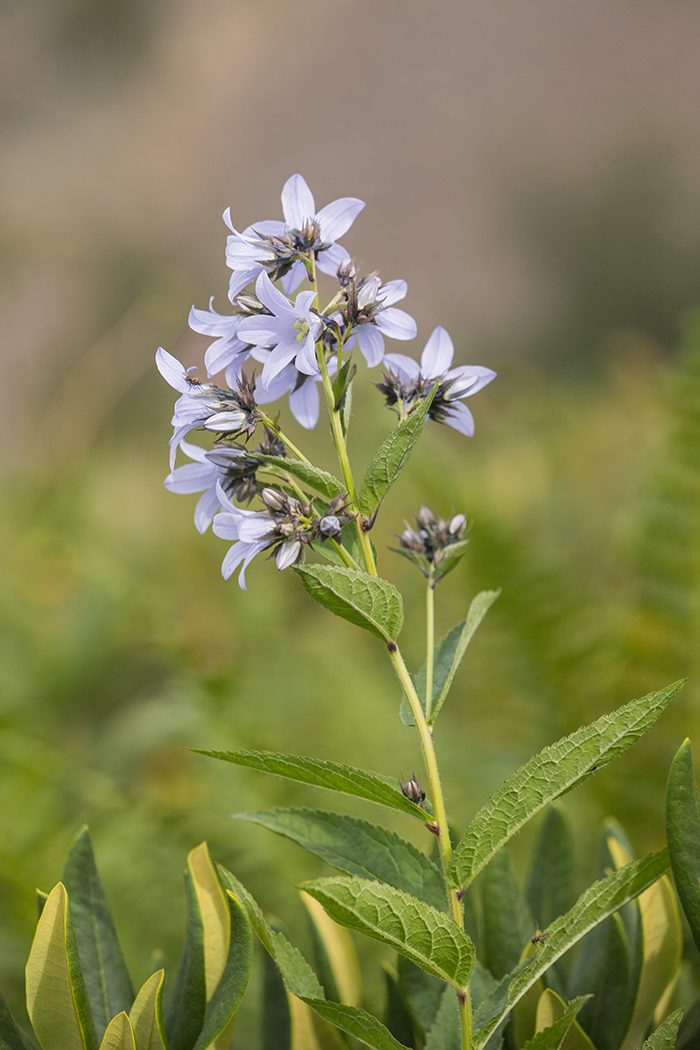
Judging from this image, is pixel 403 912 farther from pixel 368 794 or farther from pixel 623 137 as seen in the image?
pixel 623 137

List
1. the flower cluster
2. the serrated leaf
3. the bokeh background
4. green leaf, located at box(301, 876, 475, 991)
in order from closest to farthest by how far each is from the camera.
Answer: green leaf, located at box(301, 876, 475, 991)
the flower cluster
the serrated leaf
the bokeh background

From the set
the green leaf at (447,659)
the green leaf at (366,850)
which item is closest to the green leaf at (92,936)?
the green leaf at (366,850)

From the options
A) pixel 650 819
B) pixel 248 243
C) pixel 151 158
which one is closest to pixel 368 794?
pixel 248 243

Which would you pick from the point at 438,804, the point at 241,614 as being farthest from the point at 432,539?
the point at 241,614

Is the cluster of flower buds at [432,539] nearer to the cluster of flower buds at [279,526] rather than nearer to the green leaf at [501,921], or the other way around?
the cluster of flower buds at [279,526]

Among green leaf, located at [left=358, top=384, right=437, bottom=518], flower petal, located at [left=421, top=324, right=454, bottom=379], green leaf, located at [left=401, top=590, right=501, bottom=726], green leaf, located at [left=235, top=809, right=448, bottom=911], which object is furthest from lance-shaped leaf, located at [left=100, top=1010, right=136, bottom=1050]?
flower petal, located at [left=421, top=324, right=454, bottom=379]

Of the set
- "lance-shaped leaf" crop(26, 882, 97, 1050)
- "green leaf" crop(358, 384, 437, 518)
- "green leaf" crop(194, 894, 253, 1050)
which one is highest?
"green leaf" crop(358, 384, 437, 518)

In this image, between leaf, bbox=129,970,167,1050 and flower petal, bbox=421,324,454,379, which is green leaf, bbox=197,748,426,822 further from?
flower petal, bbox=421,324,454,379
